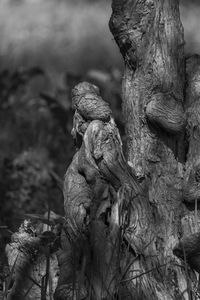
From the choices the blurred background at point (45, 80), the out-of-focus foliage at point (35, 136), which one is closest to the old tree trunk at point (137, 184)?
the blurred background at point (45, 80)

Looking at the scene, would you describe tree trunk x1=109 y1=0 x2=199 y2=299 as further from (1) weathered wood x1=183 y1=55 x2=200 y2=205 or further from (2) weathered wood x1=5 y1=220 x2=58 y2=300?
(2) weathered wood x1=5 y1=220 x2=58 y2=300

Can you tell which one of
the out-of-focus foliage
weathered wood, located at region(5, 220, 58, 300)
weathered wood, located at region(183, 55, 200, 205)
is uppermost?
the out-of-focus foliage

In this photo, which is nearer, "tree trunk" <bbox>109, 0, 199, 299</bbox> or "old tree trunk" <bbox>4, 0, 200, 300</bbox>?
"old tree trunk" <bbox>4, 0, 200, 300</bbox>

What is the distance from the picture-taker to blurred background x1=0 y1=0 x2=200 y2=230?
17.9 ft

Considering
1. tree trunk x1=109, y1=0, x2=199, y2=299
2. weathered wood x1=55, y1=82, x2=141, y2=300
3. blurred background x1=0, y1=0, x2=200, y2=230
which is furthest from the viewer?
blurred background x1=0, y1=0, x2=200, y2=230

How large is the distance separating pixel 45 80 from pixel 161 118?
214 inches

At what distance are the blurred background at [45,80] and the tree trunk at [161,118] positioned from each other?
36.9 inches

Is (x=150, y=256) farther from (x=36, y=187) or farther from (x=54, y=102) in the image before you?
(x=54, y=102)

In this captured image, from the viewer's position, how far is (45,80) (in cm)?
834

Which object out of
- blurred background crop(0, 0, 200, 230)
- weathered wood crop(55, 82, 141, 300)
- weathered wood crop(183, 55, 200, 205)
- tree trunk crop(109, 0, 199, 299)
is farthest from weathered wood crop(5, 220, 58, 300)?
blurred background crop(0, 0, 200, 230)

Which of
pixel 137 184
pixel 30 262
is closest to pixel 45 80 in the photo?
pixel 30 262

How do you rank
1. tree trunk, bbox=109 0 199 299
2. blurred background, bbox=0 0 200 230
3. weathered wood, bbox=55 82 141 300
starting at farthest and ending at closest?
1. blurred background, bbox=0 0 200 230
2. tree trunk, bbox=109 0 199 299
3. weathered wood, bbox=55 82 141 300

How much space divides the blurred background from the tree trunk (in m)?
0.94

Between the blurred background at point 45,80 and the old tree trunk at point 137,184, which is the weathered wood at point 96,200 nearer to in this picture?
the old tree trunk at point 137,184
